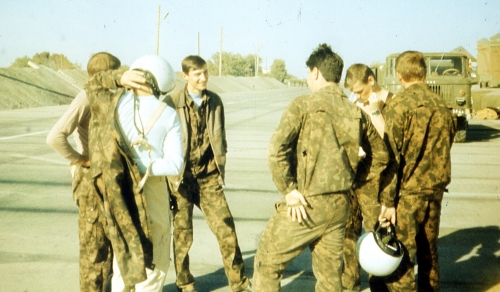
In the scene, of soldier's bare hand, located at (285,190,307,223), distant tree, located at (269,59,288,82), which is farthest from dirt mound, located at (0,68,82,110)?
distant tree, located at (269,59,288,82)

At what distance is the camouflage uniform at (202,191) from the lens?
173 inches

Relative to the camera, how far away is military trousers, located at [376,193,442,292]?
3744mm

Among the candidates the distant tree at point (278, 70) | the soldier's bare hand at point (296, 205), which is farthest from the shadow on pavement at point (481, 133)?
the distant tree at point (278, 70)

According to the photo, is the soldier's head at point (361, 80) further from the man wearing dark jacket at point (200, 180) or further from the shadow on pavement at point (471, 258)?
the shadow on pavement at point (471, 258)

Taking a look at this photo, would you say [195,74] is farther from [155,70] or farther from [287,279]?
[287,279]

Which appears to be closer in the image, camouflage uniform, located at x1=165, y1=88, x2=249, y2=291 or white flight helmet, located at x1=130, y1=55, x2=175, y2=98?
white flight helmet, located at x1=130, y1=55, x2=175, y2=98

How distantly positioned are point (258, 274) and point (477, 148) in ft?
40.1

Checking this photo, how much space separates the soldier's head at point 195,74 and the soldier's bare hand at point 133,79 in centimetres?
157

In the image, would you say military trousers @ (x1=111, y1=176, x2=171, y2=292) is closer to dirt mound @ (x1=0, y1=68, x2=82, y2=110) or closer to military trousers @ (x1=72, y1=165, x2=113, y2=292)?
military trousers @ (x1=72, y1=165, x2=113, y2=292)

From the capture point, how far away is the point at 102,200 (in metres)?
3.15

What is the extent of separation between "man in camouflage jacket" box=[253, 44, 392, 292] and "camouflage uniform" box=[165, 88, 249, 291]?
3.81 ft

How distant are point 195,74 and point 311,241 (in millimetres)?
1965

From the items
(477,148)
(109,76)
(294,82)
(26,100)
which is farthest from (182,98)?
(294,82)

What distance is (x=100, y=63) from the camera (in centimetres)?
373
